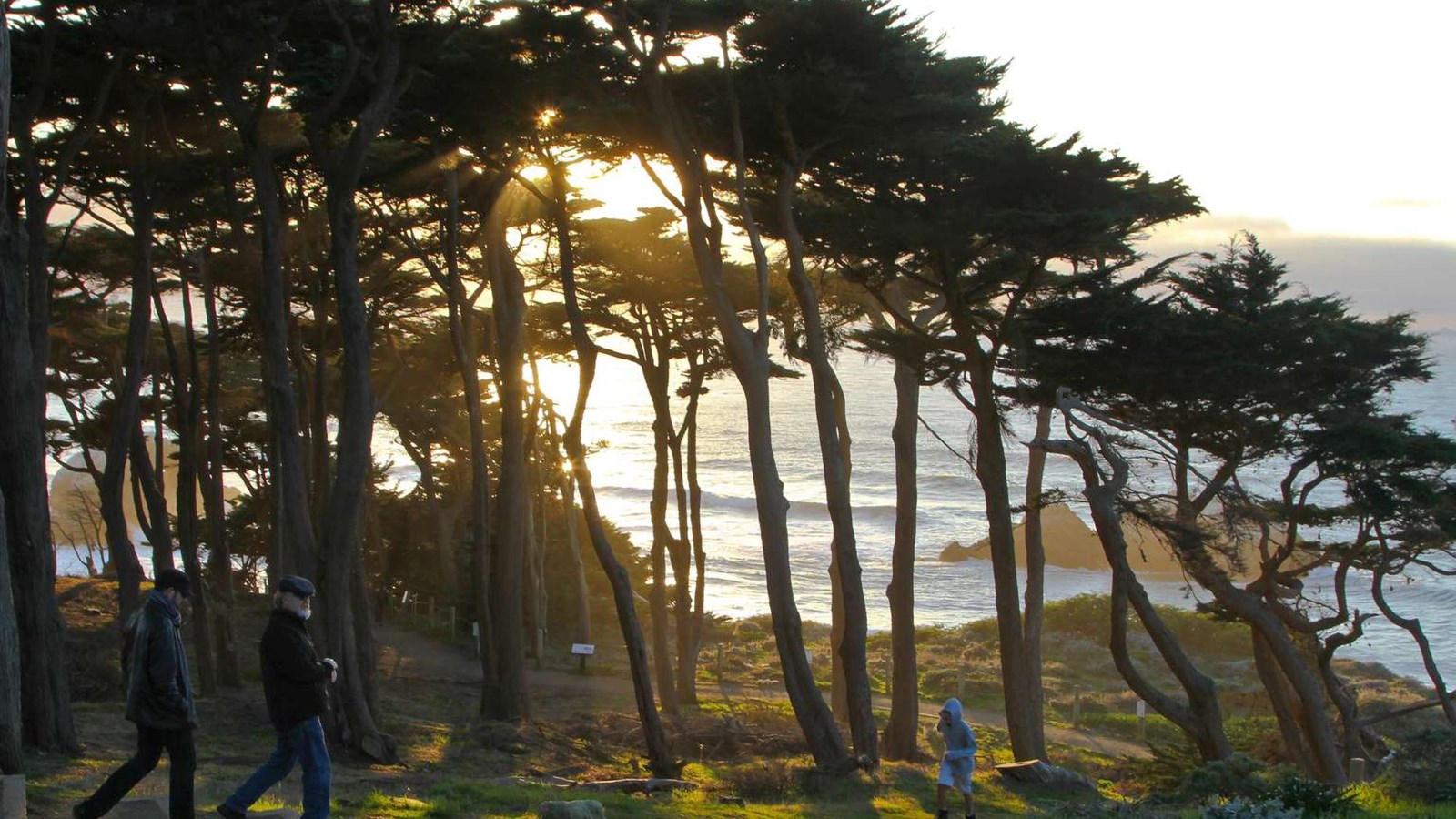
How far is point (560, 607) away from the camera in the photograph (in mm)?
31781

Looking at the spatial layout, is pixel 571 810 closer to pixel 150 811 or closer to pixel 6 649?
pixel 150 811

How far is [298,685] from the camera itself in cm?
657

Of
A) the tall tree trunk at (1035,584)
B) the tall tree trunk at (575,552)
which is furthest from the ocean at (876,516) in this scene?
the tall tree trunk at (575,552)

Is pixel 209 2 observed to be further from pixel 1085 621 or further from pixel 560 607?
pixel 1085 621

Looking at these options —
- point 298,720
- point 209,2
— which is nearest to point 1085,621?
point 209,2

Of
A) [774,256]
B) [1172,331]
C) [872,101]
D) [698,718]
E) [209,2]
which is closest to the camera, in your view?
[209,2]

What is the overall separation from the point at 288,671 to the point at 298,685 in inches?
3.7

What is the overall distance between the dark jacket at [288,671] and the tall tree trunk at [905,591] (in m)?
11.5

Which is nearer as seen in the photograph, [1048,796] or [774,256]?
[1048,796]

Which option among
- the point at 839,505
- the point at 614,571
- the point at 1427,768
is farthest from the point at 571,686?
the point at 1427,768

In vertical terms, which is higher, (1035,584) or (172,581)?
(172,581)

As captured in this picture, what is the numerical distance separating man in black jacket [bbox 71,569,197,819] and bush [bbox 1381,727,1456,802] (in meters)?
7.77

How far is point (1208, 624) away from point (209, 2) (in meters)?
30.8

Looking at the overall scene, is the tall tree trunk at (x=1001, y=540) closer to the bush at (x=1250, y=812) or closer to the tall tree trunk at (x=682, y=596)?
the tall tree trunk at (x=682, y=596)
